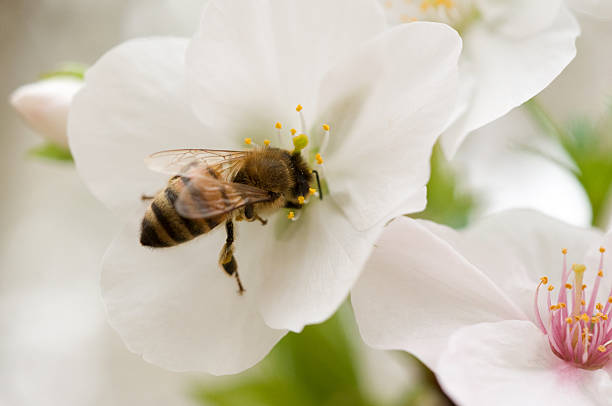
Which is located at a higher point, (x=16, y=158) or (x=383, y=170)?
(x=383, y=170)

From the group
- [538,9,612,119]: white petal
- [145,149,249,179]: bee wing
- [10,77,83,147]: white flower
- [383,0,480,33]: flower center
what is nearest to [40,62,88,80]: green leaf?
[10,77,83,147]: white flower

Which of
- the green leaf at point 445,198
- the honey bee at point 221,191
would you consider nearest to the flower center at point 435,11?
the green leaf at point 445,198

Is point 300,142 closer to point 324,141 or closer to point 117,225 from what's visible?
point 324,141

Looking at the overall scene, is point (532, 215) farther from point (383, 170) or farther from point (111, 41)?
point (111, 41)

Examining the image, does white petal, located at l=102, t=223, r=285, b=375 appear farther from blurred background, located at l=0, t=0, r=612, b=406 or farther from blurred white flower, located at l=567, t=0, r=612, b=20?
blurred white flower, located at l=567, t=0, r=612, b=20

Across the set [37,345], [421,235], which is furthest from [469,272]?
[37,345]

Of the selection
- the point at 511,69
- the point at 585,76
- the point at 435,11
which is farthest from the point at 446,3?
the point at 585,76
